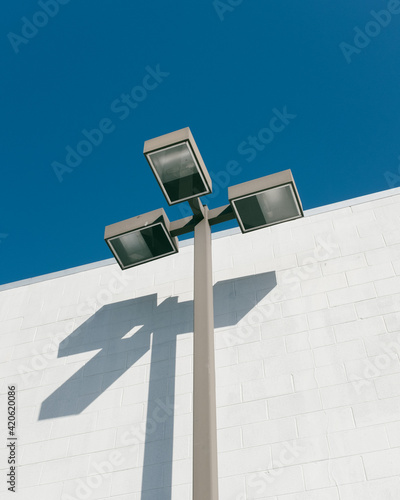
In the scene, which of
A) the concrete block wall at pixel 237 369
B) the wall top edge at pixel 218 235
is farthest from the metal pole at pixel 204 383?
the wall top edge at pixel 218 235

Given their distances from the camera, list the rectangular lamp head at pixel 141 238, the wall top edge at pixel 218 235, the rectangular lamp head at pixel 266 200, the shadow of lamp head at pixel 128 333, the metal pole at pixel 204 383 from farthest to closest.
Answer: the wall top edge at pixel 218 235 < the shadow of lamp head at pixel 128 333 < the rectangular lamp head at pixel 141 238 < the rectangular lamp head at pixel 266 200 < the metal pole at pixel 204 383

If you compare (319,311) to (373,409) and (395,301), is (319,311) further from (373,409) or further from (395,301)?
(373,409)

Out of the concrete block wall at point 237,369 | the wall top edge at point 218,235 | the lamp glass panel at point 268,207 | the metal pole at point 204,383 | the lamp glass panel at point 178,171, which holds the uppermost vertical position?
the lamp glass panel at point 178,171

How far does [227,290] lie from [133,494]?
2.21 metres

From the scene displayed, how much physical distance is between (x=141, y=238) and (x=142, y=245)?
0.08 meters

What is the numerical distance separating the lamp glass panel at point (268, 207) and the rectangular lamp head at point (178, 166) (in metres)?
0.41

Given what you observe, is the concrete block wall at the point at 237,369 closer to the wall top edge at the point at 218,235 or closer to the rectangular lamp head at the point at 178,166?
the wall top edge at the point at 218,235

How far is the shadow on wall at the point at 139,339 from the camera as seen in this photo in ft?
19.0

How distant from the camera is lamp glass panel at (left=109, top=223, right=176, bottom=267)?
5254 mm

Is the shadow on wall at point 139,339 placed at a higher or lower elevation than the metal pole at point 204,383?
lower

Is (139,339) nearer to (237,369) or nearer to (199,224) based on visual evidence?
(237,369)

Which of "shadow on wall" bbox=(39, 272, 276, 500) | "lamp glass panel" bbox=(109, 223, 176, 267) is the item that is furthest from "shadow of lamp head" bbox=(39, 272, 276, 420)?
"lamp glass panel" bbox=(109, 223, 176, 267)

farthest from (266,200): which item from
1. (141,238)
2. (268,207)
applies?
(141,238)

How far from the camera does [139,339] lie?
6.11 metres
